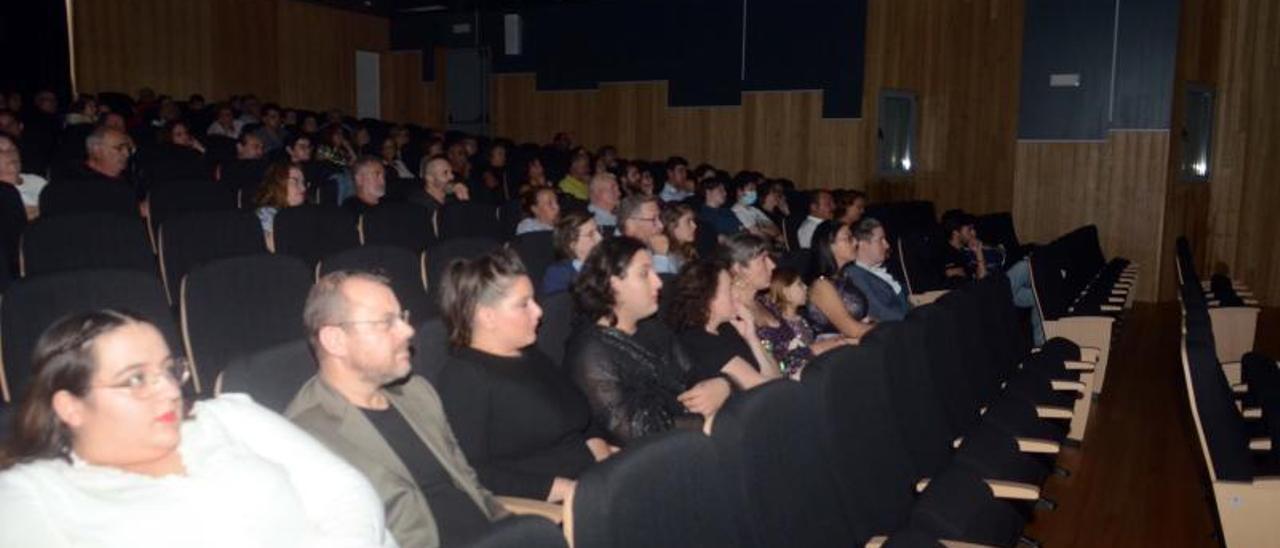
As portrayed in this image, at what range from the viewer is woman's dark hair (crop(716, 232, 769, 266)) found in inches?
156

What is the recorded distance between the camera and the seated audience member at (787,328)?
4141 mm

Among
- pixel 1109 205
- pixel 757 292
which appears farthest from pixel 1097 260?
pixel 757 292

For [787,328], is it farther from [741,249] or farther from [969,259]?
[969,259]

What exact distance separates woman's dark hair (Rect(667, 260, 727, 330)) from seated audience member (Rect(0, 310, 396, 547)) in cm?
198

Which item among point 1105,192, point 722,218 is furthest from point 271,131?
point 1105,192

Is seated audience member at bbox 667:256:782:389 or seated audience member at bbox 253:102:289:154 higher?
seated audience member at bbox 253:102:289:154

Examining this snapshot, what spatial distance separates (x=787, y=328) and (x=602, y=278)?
1.32 m

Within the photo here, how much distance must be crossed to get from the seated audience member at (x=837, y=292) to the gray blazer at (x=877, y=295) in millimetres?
48

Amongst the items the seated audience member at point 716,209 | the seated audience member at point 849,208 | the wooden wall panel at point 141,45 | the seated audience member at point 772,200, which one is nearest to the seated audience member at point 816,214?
the seated audience member at point 849,208

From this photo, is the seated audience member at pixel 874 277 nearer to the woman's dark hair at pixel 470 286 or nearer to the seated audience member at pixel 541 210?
the seated audience member at pixel 541 210

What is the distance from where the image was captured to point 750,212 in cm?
834

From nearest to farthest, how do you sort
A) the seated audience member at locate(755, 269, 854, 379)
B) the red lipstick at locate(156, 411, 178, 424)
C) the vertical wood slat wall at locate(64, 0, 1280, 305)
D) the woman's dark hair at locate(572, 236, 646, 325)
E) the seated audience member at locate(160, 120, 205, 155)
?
the red lipstick at locate(156, 411, 178, 424)
the woman's dark hair at locate(572, 236, 646, 325)
the seated audience member at locate(755, 269, 854, 379)
the seated audience member at locate(160, 120, 205, 155)
the vertical wood slat wall at locate(64, 0, 1280, 305)

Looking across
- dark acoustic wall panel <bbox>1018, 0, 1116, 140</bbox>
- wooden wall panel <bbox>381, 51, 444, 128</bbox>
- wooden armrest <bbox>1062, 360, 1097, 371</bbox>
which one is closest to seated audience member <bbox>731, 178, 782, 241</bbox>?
wooden armrest <bbox>1062, 360, 1097, 371</bbox>

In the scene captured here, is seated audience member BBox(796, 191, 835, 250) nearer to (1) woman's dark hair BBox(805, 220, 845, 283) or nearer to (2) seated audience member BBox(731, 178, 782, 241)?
(2) seated audience member BBox(731, 178, 782, 241)
